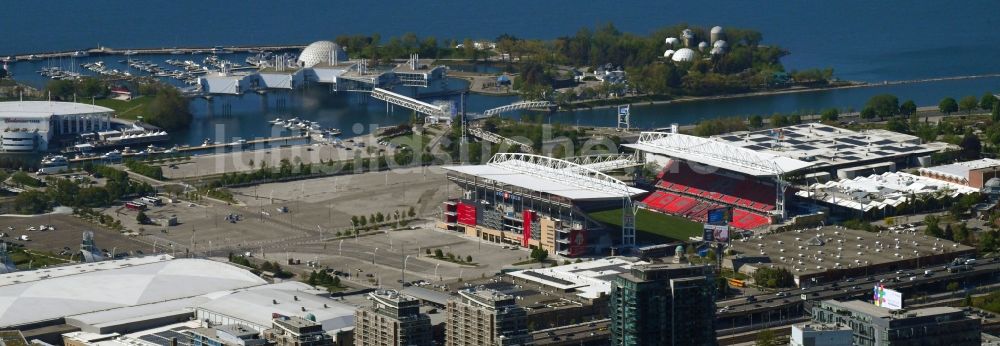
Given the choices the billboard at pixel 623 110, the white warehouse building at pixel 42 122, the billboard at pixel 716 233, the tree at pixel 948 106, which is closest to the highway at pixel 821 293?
the billboard at pixel 716 233

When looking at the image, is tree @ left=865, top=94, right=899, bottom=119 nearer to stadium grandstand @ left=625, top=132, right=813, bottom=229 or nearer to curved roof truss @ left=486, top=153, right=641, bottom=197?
stadium grandstand @ left=625, top=132, right=813, bottom=229

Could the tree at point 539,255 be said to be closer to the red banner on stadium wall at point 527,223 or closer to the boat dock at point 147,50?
the red banner on stadium wall at point 527,223

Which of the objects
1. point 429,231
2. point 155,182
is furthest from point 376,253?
point 155,182

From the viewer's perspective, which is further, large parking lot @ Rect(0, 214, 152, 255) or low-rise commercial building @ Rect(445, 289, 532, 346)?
large parking lot @ Rect(0, 214, 152, 255)

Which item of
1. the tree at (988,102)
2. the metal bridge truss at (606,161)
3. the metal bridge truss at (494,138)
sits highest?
the tree at (988,102)

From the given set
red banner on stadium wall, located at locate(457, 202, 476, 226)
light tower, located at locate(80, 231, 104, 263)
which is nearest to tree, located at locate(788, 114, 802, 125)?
red banner on stadium wall, located at locate(457, 202, 476, 226)

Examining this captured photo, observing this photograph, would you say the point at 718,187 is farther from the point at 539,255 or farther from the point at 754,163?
the point at 539,255

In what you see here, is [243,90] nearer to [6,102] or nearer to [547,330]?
[6,102]
